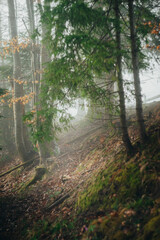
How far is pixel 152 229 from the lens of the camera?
239 centimetres

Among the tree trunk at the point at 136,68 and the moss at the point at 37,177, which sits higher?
the tree trunk at the point at 136,68

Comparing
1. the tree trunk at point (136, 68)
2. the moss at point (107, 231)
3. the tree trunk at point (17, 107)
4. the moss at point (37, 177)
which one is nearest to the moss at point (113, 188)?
the moss at point (107, 231)

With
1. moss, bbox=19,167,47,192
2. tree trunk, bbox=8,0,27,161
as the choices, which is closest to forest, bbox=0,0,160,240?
moss, bbox=19,167,47,192

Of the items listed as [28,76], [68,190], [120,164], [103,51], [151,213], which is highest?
[28,76]

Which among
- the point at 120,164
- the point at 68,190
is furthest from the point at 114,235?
the point at 68,190

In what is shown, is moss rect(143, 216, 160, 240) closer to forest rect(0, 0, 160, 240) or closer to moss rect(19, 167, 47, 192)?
forest rect(0, 0, 160, 240)

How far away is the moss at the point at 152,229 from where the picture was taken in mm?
2287

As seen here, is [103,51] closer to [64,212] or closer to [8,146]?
[64,212]

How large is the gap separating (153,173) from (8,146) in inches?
524

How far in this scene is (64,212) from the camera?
15.2 feet

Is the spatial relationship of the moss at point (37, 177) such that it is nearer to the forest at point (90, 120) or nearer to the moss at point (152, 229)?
the forest at point (90, 120)

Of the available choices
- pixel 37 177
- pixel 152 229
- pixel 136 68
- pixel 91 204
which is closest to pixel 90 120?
pixel 136 68

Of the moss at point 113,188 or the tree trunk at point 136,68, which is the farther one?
the tree trunk at point 136,68

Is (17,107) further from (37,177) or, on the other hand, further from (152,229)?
(152,229)
